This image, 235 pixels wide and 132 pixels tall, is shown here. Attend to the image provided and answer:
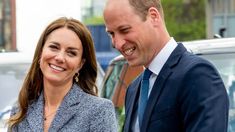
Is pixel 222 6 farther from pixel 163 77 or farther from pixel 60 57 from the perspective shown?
pixel 163 77

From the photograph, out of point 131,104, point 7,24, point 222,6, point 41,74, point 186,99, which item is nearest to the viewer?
point 186,99

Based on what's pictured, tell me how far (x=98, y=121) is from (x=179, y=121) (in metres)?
1.18

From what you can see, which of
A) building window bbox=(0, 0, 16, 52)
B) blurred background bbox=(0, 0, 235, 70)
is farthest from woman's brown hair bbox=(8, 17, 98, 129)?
building window bbox=(0, 0, 16, 52)

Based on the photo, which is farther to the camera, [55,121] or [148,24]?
[55,121]

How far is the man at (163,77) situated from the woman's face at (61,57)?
1.02m

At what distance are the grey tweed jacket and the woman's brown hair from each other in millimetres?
A: 57

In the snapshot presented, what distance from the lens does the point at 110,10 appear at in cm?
337

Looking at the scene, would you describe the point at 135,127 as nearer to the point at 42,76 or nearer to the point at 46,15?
the point at 42,76

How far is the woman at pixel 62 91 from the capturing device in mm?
4461

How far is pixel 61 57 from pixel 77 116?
1.09 ft

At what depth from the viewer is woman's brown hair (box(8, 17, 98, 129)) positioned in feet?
15.1

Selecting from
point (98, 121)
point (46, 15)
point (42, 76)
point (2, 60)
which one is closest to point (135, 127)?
point (98, 121)

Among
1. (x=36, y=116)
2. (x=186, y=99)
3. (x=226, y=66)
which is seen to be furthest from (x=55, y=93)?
(x=226, y=66)

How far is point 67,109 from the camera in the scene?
4.53 meters
